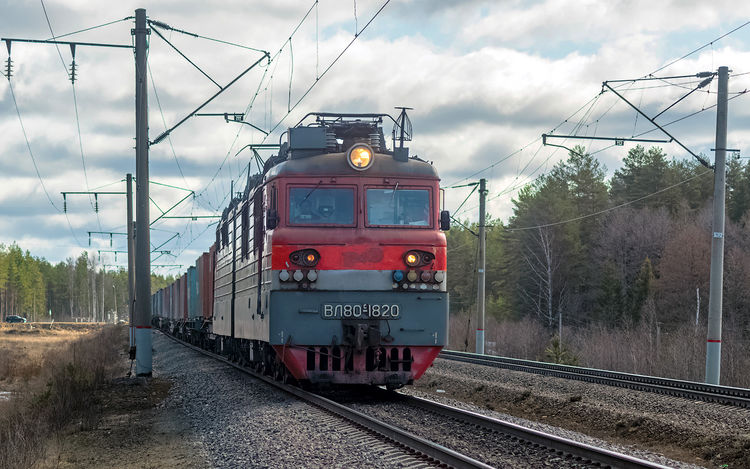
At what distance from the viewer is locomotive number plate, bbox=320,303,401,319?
495 inches

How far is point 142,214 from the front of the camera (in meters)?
18.4

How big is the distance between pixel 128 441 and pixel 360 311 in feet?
12.1

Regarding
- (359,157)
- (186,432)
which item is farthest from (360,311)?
(186,432)

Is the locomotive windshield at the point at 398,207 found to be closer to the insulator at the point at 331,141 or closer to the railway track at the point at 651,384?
the insulator at the point at 331,141

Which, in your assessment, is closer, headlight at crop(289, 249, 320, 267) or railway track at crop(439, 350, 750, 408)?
headlight at crop(289, 249, 320, 267)

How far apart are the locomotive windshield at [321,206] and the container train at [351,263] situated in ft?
0.05

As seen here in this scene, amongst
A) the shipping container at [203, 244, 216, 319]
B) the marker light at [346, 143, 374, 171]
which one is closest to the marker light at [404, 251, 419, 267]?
the marker light at [346, 143, 374, 171]

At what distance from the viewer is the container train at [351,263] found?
41.2 feet

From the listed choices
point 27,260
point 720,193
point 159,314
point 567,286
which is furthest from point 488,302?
point 27,260

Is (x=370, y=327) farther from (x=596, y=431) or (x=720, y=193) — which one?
(x=720, y=193)

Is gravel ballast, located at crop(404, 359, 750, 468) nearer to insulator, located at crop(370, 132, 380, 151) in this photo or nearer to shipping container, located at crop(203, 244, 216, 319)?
insulator, located at crop(370, 132, 380, 151)

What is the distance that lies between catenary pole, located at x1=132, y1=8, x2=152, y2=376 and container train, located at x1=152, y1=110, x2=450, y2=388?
5106 mm

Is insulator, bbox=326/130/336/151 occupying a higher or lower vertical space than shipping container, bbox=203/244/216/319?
lower

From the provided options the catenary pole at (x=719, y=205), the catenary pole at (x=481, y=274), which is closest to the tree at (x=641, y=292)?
the catenary pole at (x=481, y=274)
